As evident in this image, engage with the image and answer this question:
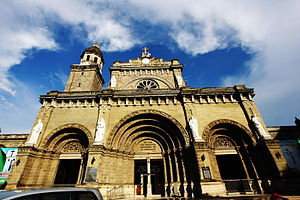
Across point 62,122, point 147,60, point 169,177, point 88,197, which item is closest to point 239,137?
point 169,177

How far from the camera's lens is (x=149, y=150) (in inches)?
574

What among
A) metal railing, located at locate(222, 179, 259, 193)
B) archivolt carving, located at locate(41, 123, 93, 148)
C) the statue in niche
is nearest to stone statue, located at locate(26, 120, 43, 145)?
archivolt carving, located at locate(41, 123, 93, 148)

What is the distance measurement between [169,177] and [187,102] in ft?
24.7

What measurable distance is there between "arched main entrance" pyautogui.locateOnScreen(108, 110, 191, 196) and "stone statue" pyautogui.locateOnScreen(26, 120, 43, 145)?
6729mm

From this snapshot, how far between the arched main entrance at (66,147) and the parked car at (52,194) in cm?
1078

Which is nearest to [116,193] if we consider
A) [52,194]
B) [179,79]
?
[52,194]

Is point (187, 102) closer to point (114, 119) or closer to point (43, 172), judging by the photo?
point (114, 119)

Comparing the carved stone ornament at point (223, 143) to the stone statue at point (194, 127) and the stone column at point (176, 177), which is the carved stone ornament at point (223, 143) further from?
the stone column at point (176, 177)

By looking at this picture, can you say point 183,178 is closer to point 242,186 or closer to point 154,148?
point 154,148

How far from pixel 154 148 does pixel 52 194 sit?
12174 mm

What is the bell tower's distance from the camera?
795 inches

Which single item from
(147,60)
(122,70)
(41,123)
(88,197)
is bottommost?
(88,197)

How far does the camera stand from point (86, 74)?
70.5 feet

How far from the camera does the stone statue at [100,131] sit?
12688mm
